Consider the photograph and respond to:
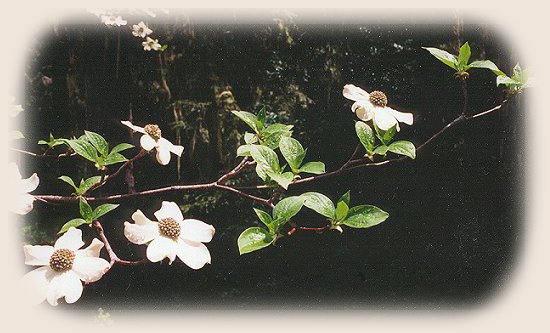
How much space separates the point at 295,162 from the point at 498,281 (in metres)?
2.50

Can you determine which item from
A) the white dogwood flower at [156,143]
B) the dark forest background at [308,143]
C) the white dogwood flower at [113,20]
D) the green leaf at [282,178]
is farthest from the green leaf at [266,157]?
the dark forest background at [308,143]

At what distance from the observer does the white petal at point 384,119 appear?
22.6 inches

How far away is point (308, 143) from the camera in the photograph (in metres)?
3.35

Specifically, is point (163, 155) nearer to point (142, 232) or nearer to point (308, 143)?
point (142, 232)

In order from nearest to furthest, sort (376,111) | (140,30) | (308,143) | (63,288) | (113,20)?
(63,288), (376,111), (113,20), (140,30), (308,143)

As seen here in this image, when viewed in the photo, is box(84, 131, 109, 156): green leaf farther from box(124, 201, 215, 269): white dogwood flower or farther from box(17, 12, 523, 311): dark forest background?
box(17, 12, 523, 311): dark forest background

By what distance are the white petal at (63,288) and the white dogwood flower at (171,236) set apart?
67 mm

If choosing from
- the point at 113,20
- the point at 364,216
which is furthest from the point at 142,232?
the point at 113,20

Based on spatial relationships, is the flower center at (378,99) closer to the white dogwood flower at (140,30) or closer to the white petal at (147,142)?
the white petal at (147,142)

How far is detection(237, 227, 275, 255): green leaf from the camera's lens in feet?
1.62

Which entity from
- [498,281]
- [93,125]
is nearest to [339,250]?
[498,281]

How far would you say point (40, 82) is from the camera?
151 inches

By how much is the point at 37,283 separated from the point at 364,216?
13.0 inches

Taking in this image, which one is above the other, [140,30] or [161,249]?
[140,30]
